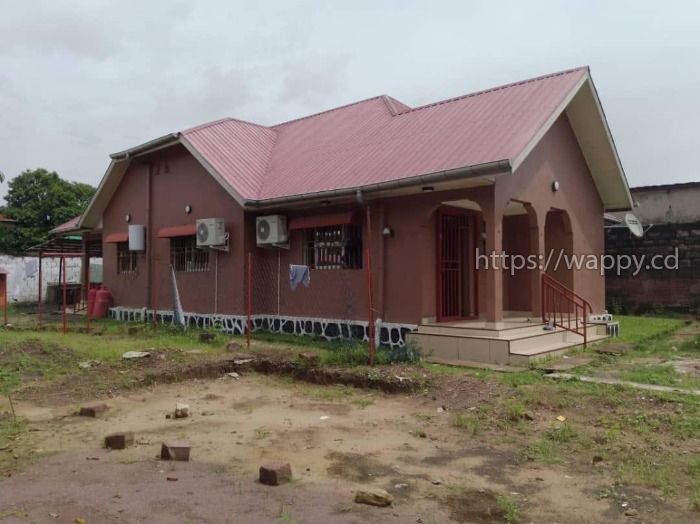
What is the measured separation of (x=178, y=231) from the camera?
1359cm

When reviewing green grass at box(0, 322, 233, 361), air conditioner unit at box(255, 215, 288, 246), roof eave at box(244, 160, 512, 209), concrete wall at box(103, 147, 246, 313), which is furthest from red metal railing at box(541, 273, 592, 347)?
concrete wall at box(103, 147, 246, 313)

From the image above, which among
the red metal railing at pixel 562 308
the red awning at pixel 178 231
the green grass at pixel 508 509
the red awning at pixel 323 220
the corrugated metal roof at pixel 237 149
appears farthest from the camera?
the red awning at pixel 178 231

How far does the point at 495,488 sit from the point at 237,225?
922 centimetres

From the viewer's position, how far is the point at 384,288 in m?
10.8

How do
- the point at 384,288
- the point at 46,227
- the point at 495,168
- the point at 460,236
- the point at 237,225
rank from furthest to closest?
the point at 46,227 < the point at 237,225 < the point at 460,236 < the point at 384,288 < the point at 495,168

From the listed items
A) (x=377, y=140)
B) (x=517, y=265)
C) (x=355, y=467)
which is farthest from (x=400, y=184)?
(x=355, y=467)

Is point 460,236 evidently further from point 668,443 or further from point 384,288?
point 668,443

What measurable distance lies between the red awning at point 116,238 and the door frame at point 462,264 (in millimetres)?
8794

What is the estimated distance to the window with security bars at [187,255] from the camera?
13602 millimetres

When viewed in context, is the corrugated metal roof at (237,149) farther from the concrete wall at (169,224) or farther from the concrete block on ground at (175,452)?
the concrete block on ground at (175,452)

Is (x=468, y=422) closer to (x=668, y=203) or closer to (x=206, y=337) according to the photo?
(x=206, y=337)

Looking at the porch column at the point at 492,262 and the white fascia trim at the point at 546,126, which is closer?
the white fascia trim at the point at 546,126

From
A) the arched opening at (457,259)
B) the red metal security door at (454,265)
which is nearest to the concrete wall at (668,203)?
the arched opening at (457,259)

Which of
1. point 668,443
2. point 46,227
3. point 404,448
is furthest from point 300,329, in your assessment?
point 46,227
